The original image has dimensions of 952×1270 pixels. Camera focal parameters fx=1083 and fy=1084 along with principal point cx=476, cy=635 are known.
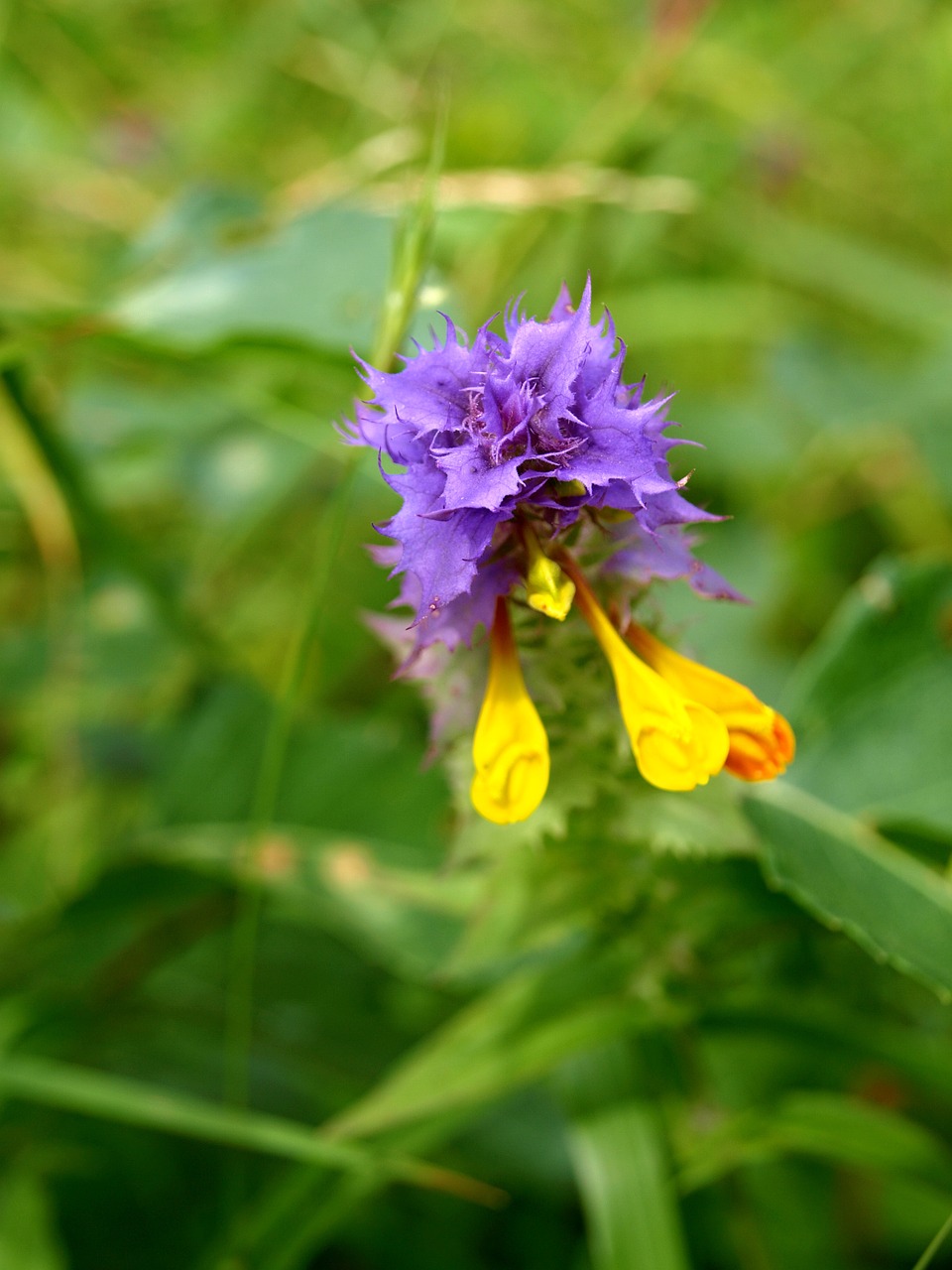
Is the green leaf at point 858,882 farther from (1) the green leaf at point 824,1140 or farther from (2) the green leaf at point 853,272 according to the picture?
(2) the green leaf at point 853,272

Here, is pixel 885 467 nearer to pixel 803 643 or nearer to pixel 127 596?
pixel 803 643

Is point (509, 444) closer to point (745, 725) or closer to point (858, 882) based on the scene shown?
point (745, 725)

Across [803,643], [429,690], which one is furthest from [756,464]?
[429,690]

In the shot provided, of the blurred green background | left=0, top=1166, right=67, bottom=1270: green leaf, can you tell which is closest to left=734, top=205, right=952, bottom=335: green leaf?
the blurred green background

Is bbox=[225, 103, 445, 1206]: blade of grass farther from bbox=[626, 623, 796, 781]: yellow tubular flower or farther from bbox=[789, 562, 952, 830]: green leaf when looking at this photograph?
bbox=[789, 562, 952, 830]: green leaf

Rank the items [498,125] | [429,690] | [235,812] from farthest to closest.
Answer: [498,125] < [235,812] < [429,690]

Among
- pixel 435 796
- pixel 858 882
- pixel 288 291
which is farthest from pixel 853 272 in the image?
pixel 858 882
